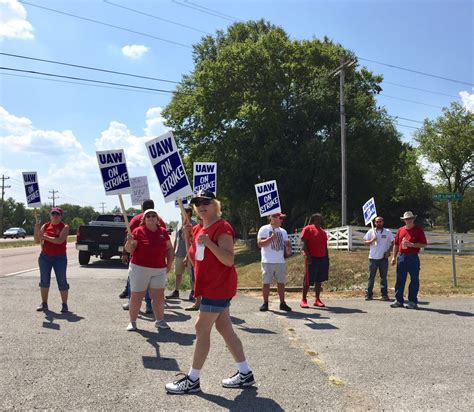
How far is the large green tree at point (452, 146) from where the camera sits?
48.5 m

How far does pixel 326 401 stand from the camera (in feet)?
13.8

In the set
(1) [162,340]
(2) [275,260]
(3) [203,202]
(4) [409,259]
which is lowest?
(1) [162,340]

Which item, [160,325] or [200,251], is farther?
[160,325]

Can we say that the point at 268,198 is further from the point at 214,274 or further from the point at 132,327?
the point at 214,274

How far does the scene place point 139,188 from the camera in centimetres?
1400

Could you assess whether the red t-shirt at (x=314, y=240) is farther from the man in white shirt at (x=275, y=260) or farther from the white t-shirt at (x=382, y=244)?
the white t-shirt at (x=382, y=244)

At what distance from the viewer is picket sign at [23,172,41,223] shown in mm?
10000

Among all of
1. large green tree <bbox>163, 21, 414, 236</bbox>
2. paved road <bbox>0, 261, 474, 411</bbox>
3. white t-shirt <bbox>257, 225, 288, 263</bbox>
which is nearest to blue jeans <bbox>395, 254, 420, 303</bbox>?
paved road <bbox>0, 261, 474, 411</bbox>

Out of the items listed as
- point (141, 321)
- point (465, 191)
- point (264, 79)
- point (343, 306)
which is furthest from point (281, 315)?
point (465, 191)

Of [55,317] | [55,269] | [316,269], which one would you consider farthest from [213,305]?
[316,269]

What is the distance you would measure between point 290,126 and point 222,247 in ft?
88.0

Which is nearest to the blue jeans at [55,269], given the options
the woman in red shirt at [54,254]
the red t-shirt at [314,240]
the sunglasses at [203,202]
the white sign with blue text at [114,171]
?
the woman in red shirt at [54,254]

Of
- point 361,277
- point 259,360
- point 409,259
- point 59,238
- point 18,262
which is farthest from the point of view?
point 18,262

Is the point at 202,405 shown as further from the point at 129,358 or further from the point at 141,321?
the point at 141,321
